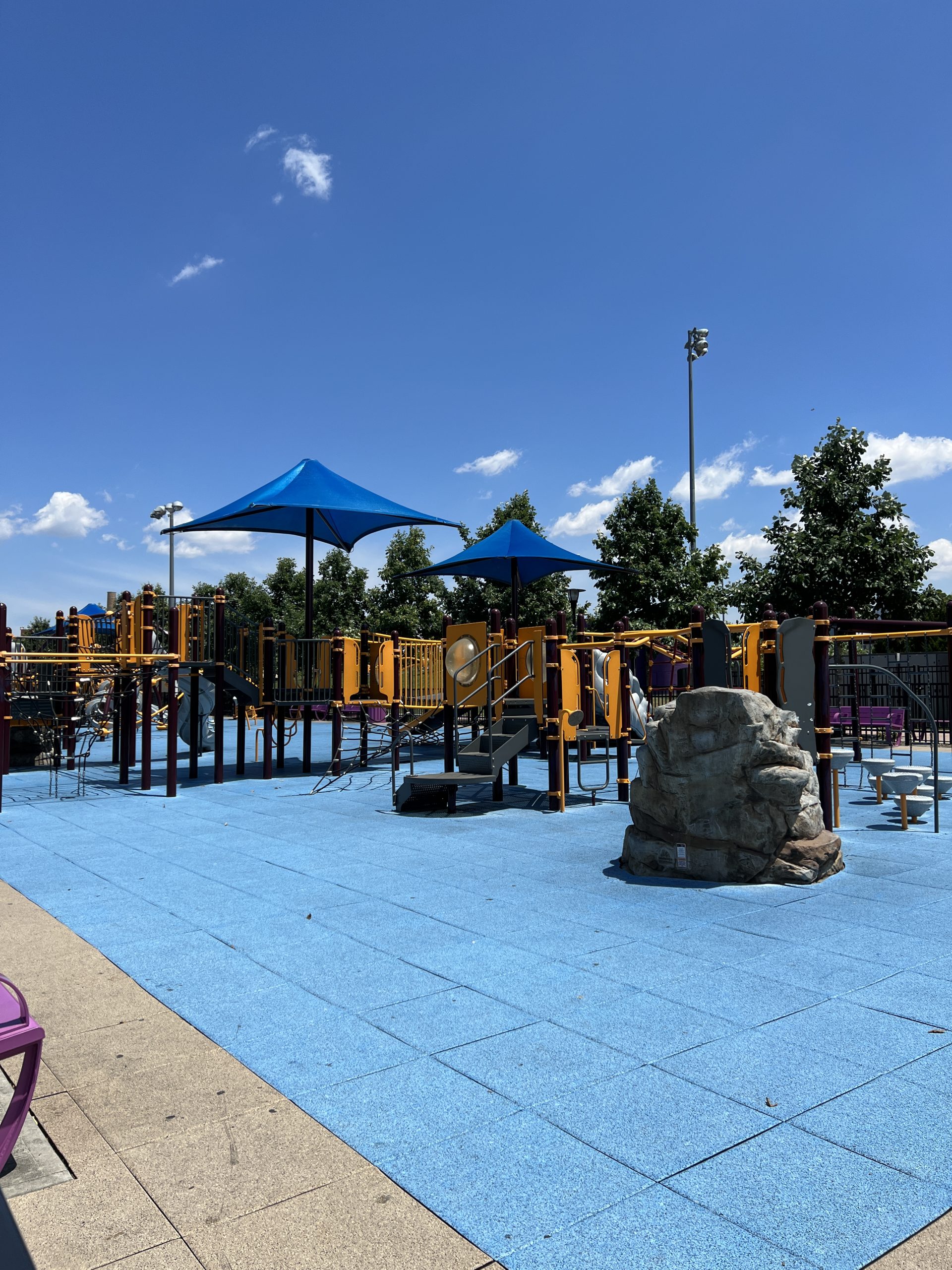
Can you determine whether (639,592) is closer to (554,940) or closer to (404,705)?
(404,705)

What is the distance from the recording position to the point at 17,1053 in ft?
9.48

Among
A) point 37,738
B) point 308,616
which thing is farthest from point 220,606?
point 37,738

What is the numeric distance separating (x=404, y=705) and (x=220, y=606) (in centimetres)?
397

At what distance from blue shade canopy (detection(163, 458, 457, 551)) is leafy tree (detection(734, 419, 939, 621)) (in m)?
12.3

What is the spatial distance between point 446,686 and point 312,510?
609cm

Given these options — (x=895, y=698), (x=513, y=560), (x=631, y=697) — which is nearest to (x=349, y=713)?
(x=513, y=560)

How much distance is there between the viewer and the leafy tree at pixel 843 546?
25.8 metres

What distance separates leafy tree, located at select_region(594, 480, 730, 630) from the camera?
28875mm

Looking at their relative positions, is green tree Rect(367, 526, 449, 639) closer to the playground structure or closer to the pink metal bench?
the playground structure

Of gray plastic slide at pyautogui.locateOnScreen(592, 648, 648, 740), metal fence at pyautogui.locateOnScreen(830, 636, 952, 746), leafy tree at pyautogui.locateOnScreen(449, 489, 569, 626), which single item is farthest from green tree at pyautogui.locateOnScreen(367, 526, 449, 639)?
gray plastic slide at pyautogui.locateOnScreen(592, 648, 648, 740)

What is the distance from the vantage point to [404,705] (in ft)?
58.3

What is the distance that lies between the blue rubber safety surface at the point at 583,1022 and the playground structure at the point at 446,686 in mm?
2721

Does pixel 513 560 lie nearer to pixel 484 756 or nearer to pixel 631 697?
pixel 631 697

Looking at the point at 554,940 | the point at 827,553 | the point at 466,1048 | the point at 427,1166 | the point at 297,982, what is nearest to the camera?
the point at 427,1166
